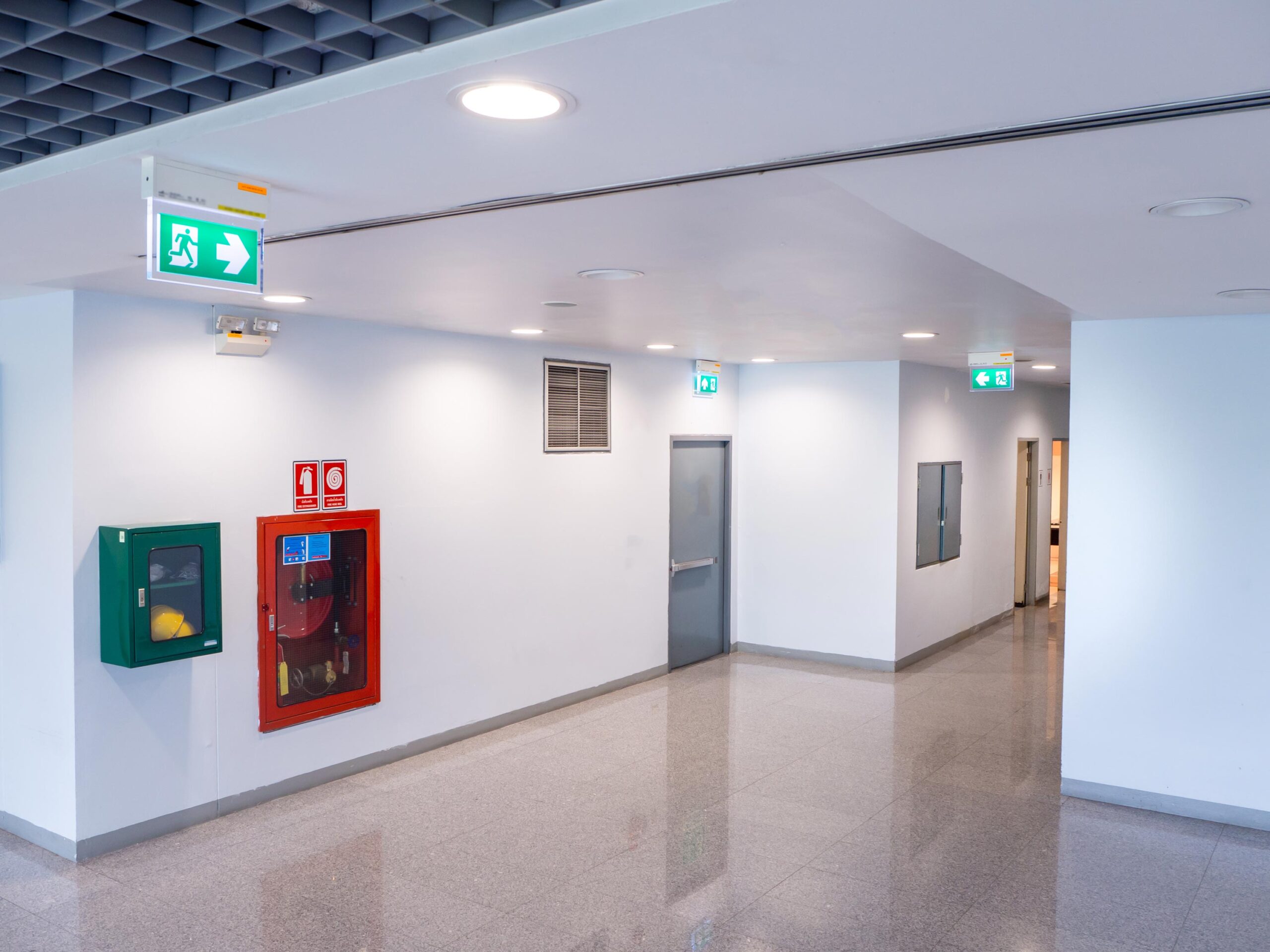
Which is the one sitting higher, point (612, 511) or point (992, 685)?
point (612, 511)

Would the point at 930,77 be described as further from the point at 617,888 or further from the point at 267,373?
the point at 267,373

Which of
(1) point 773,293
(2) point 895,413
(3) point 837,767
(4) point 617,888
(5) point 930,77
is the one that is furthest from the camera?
(2) point 895,413

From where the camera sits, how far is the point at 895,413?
27.5 ft

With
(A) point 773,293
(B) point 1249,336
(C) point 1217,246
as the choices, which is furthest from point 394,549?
(B) point 1249,336

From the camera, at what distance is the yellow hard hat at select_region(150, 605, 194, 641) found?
180 inches

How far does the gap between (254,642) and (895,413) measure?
5.57m

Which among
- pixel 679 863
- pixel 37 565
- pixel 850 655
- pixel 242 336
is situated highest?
pixel 242 336

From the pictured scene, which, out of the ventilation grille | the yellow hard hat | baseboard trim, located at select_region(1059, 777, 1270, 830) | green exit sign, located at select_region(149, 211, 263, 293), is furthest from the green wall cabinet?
baseboard trim, located at select_region(1059, 777, 1270, 830)

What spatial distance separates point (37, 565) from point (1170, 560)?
19.1 ft

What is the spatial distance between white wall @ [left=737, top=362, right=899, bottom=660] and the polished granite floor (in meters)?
2.11

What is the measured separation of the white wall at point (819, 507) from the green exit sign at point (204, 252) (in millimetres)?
6724

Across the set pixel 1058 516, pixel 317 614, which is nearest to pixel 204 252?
pixel 317 614

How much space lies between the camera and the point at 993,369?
741cm

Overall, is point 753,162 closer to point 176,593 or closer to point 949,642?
point 176,593
